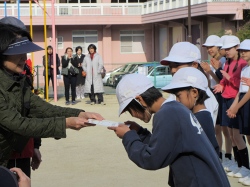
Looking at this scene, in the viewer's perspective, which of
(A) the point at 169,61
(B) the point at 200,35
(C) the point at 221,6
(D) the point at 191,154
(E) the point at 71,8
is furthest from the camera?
(E) the point at 71,8

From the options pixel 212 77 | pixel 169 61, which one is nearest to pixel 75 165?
pixel 212 77

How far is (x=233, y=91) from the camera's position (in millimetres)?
8055

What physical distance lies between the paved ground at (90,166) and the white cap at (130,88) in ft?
A: 13.9

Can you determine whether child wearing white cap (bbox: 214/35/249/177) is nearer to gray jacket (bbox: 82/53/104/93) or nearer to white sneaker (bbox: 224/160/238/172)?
white sneaker (bbox: 224/160/238/172)

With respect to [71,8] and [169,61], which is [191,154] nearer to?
[169,61]

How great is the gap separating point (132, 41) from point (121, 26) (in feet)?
4.34

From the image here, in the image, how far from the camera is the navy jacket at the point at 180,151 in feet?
10.2

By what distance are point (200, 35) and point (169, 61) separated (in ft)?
97.9

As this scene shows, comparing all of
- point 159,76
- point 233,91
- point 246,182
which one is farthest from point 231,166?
point 159,76

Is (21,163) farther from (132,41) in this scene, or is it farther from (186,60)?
(132,41)

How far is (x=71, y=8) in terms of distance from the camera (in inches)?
1516

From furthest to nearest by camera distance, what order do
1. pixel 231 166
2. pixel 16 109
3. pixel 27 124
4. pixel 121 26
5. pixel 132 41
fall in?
pixel 132 41 → pixel 121 26 → pixel 231 166 → pixel 16 109 → pixel 27 124

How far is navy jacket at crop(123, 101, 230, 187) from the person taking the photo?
3.12m

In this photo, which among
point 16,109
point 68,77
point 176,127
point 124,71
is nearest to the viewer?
point 176,127
